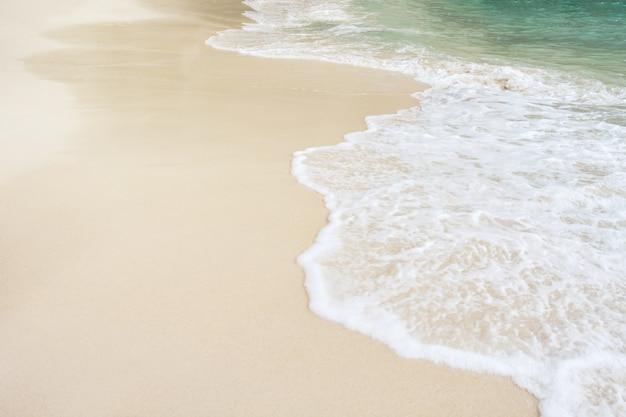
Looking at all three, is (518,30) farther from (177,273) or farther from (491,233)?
(177,273)

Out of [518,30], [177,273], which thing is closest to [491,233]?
[177,273]

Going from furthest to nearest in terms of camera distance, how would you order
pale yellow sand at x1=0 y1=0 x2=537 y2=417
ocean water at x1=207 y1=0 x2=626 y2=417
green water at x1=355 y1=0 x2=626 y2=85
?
1. green water at x1=355 y1=0 x2=626 y2=85
2. ocean water at x1=207 y1=0 x2=626 y2=417
3. pale yellow sand at x1=0 y1=0 x2=537 y2=417

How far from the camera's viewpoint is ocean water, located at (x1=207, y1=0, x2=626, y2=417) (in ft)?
8.65

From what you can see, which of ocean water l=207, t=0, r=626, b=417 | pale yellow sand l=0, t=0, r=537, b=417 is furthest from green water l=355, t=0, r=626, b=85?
pale yellow sand l=0, t=0, r=537, b=417

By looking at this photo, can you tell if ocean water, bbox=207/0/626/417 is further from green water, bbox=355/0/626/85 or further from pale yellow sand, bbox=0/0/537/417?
green water, bbox=355/0/626/85

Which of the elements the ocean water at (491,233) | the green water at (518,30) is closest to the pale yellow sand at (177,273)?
the ocean water at (491,233)

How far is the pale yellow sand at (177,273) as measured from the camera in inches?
93.4

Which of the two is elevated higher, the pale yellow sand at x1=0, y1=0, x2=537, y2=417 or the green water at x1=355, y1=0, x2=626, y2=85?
the green water at x1=355, y1=0, x2=626, y2=85

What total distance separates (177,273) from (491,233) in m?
1.99

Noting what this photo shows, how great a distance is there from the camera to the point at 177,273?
10.4ft

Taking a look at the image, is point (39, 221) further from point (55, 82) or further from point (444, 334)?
point (55, 82)

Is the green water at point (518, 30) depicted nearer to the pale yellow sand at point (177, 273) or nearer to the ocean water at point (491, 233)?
the ocean water at point (491, 233)

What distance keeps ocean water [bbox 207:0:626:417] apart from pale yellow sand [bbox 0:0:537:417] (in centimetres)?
18

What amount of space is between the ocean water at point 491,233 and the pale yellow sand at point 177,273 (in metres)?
0.18
